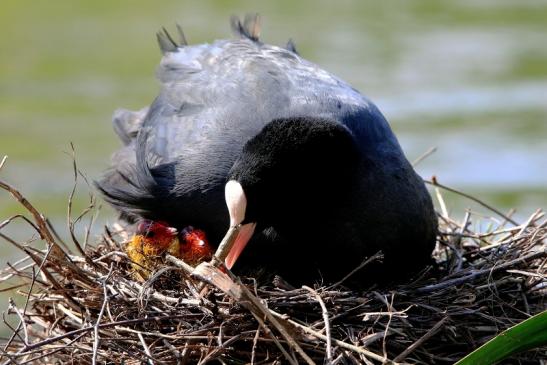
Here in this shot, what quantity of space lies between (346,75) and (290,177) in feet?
24.8

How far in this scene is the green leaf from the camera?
12.2 ft

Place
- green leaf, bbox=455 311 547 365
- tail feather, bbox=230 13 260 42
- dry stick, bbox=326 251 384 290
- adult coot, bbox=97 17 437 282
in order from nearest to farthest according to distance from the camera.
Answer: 1. green leaf, bbox=455 311 547 365
2. dry stick, bbox=326 251 384 290
3. adult coot, bbox=97 17 437 282
4. tail feather, bbox=230 13 260 42

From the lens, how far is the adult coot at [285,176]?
444cm

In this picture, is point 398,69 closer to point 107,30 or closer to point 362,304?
point 107,30

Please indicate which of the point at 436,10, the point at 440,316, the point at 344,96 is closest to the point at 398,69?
the point at 436,10

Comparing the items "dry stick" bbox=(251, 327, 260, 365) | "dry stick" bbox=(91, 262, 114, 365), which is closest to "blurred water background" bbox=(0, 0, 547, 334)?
"dry stick" bbox=(91, 262, 114, 365)

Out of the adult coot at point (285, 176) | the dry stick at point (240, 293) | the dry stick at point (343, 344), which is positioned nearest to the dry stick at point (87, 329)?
the dry stick at point (240, 293)

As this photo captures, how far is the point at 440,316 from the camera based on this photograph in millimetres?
4277

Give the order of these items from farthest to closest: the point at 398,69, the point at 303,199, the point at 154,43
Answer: the point at 154,43 < the point at 398,69 < the point at 303,199

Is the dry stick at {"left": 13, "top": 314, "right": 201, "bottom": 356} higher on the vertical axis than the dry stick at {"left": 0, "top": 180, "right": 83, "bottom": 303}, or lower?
lower

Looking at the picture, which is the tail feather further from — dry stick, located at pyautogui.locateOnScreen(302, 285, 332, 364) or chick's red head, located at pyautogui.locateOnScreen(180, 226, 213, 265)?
dry stick, located at pyautogui.locateOnScreen(302, 285, 332, 364)

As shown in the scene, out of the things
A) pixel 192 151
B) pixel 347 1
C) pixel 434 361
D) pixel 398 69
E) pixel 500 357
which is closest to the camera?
pixel 500 357

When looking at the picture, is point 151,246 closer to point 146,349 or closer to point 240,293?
point 146,349

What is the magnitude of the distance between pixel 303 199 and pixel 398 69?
25.8 ft
